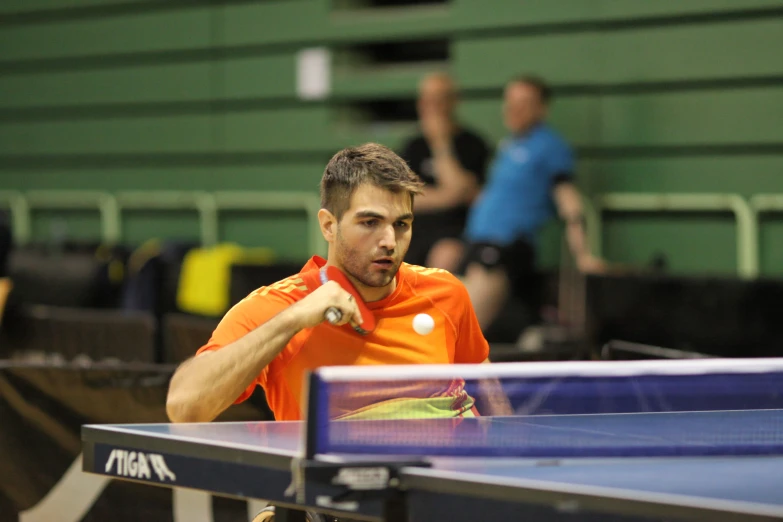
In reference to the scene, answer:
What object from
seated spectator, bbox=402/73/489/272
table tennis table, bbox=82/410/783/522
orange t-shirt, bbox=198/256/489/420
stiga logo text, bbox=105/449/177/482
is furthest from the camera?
seated spectator, bbox=402/73/489/272

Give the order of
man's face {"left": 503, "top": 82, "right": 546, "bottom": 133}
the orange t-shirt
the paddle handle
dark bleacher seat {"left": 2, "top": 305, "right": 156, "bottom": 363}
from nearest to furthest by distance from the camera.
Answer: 1. the paddle handle
2. the orange t-shirt
3. dark bleacher seat {"left": 2, "top": 305, "right": 156, "bottom": 363}
4. man's face {"left": 503, "top": 82, "right": 546, "bottom": 133}

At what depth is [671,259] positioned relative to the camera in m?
8.94

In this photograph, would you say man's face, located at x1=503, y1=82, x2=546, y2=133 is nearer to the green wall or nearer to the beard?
the green wall

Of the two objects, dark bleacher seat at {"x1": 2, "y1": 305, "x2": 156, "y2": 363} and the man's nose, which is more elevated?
the man's nose

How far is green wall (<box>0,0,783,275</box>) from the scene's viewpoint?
8617mm

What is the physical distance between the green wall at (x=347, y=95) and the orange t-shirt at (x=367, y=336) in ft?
16.7

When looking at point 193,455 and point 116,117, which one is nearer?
point 193,455

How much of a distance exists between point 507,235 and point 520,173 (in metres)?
0.43

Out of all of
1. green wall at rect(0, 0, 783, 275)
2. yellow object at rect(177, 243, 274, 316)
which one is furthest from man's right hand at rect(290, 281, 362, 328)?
yellow object at rect(177, 243, 274, 316)

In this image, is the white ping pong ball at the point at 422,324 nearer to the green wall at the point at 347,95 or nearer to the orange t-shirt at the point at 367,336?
the orange t-shirt at the point at 367,336

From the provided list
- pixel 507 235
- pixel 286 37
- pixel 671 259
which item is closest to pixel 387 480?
pixel 507 235

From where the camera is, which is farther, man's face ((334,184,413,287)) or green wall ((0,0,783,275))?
green wall ((0,0,783,275))

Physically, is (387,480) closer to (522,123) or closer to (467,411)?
(467,411)

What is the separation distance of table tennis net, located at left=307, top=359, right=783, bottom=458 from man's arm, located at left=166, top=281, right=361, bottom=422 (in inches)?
15.5
